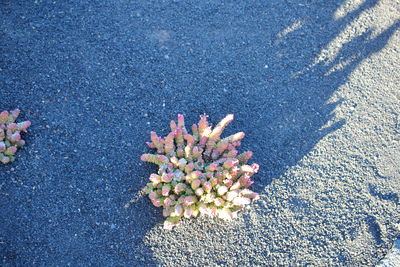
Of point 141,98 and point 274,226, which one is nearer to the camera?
point 274,226

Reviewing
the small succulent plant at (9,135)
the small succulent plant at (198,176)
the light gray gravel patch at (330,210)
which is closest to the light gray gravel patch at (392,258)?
the light gray gravel patch at (330,210)

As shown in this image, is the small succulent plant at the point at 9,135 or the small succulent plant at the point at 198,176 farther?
the small succulent plant at the point at 9,135

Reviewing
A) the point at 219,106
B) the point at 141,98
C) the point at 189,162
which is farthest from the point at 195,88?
the point at 189,162

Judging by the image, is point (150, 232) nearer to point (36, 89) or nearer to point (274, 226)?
point (274, 226)

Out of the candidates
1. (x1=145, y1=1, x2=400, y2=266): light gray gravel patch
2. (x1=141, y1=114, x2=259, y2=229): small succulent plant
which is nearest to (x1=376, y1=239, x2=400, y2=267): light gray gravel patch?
(x1=145, y1=1, x2=400, y2=266): light gray gravel patch

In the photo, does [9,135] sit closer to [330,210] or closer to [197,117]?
[197,117]

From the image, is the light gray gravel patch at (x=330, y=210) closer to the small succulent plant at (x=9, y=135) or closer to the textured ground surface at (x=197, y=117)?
the textured ground surface at (x=197, y=117)
